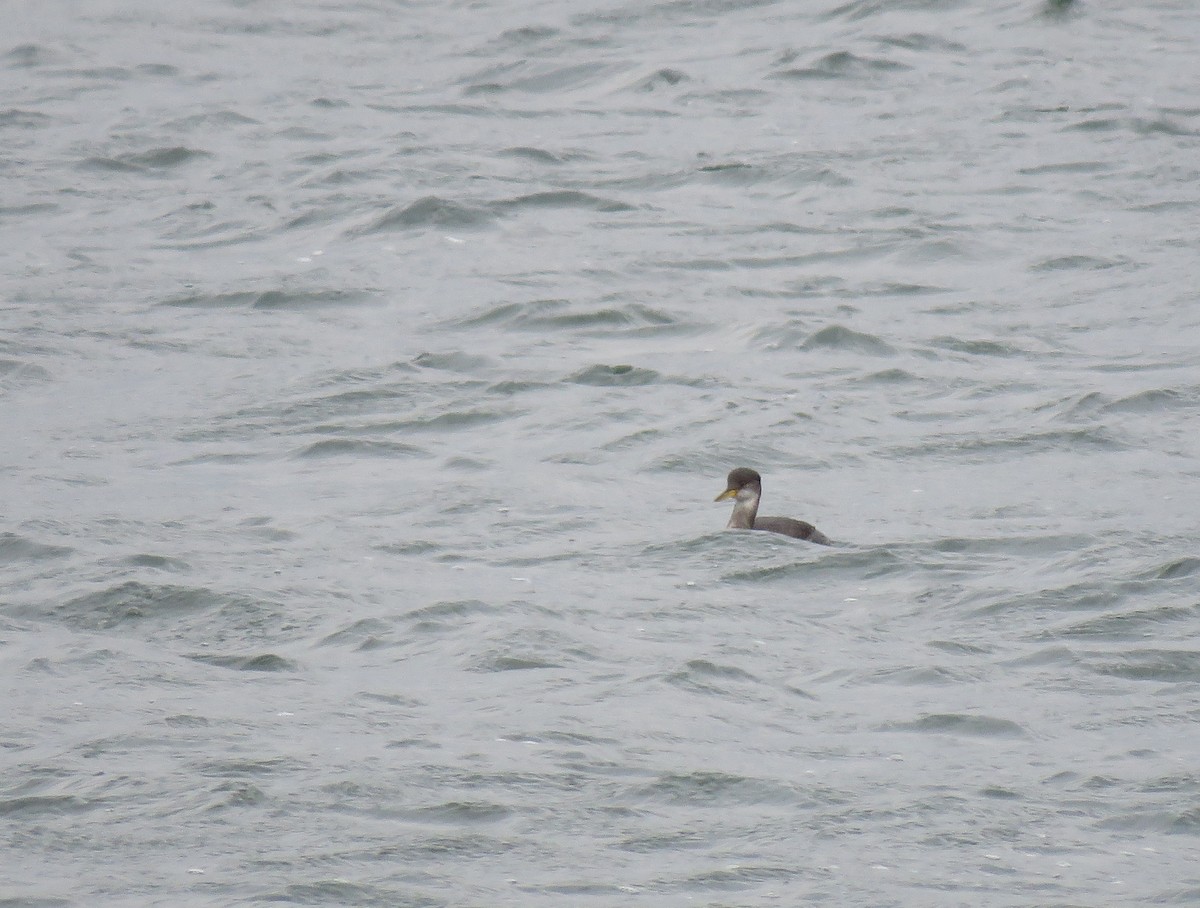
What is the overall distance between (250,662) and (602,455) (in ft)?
13.0

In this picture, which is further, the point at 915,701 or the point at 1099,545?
the point at 1099,545

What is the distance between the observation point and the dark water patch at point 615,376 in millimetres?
15039

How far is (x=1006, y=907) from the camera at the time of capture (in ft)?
25.1

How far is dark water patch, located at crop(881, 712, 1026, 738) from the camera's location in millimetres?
9219

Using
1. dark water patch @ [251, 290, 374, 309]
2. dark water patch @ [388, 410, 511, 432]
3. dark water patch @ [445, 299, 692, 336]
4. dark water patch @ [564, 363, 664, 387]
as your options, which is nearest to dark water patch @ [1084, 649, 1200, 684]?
dark water patch @ [388, 410, 511, 432]

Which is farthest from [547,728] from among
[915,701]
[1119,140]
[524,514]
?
[1119,140]

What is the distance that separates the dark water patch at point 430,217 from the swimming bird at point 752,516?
23.3 ft

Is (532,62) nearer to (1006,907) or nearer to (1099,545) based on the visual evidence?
(1099,545)

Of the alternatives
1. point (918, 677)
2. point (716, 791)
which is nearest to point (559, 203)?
point (918, 677)

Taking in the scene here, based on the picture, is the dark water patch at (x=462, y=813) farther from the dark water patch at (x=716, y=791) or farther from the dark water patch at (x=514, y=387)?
the dark water patch at (x=514, y=387)

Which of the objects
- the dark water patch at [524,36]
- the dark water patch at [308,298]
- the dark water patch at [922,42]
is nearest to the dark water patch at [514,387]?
the dark water patch at [308,298]

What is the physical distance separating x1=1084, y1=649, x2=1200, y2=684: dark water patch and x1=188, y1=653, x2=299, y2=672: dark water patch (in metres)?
3.65

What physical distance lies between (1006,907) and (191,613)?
180 inches

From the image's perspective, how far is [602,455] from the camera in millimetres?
13484
